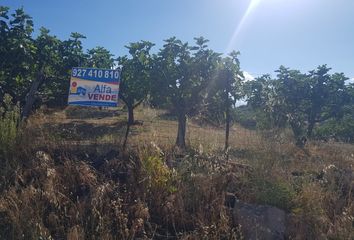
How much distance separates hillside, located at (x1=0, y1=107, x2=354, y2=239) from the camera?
17.0ft

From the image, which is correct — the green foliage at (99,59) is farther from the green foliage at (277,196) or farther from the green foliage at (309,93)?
the green foliage at (277,196)

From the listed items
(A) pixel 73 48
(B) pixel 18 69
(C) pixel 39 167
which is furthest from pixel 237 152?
(A) pixel 73 48

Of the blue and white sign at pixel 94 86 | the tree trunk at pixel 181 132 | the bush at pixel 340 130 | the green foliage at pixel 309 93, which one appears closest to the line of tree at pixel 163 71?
the tree trunk at pixel 181 132

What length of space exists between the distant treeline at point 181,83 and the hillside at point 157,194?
6.88 ft

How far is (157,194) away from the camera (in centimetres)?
578

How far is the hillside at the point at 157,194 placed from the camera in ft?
17.0

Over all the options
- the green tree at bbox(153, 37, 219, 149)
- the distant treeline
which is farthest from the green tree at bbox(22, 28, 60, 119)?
the green tree at bbox(153, 37, 219, 149)

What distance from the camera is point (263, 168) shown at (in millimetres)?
6551

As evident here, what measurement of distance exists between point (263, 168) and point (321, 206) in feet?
3.43

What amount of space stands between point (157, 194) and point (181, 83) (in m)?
5.45

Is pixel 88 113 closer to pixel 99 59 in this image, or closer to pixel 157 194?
pixel 99 59

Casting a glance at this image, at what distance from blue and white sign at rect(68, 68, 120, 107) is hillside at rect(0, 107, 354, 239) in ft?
2.73

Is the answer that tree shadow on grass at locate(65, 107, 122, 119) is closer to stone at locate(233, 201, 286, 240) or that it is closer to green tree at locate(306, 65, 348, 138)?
green tree at locate(306, 65, 348, 138)

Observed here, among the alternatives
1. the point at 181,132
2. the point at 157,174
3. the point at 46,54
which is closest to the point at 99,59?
the point at 46,54
